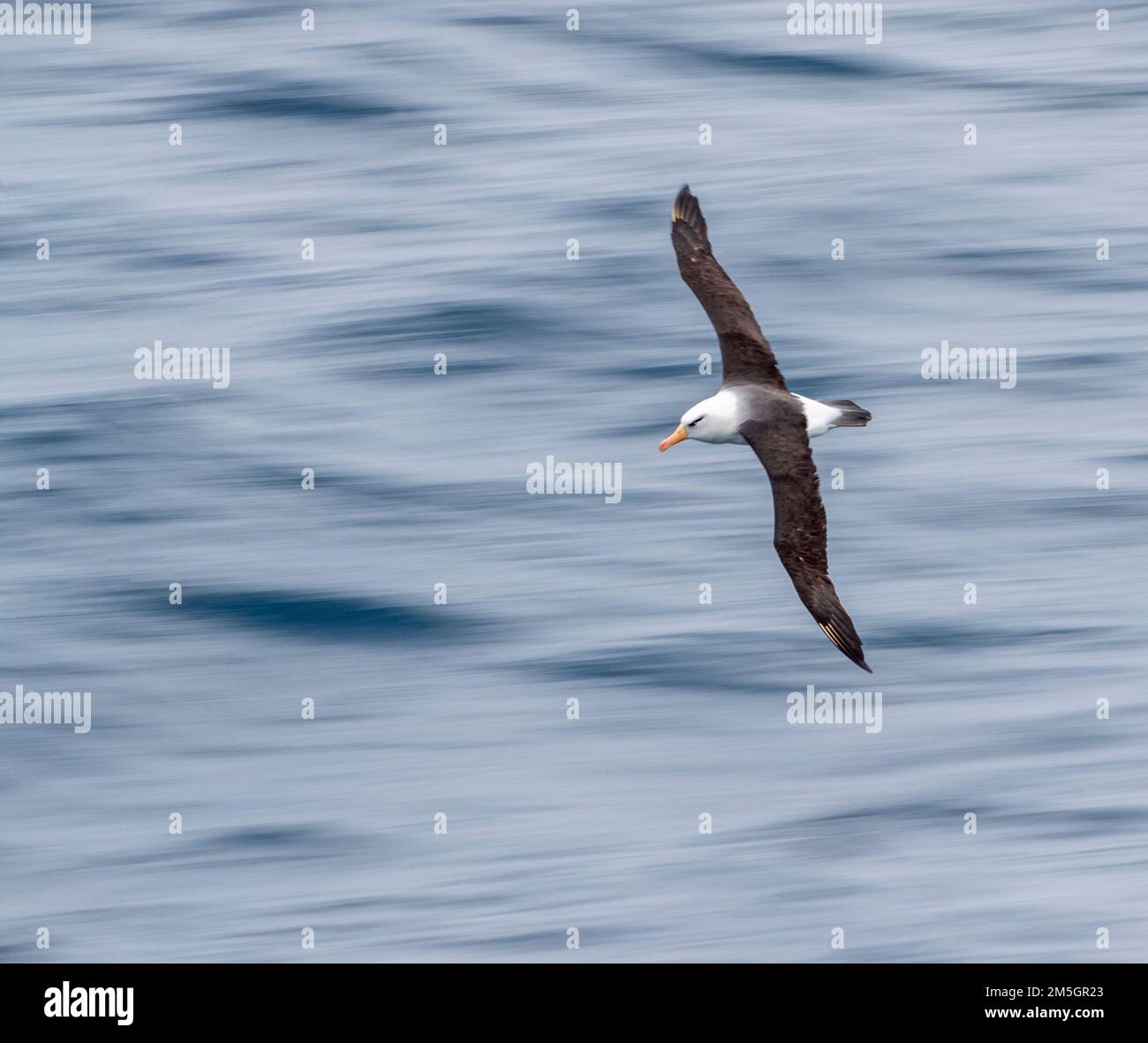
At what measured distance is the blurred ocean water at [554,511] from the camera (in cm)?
1210

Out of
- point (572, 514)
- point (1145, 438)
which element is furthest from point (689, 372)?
point (1145, 438)

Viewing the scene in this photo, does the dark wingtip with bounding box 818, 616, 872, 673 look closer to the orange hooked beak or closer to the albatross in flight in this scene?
the albatross in flight

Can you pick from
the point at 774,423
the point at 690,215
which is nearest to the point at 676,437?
the point at 774,423

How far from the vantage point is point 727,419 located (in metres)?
14.0

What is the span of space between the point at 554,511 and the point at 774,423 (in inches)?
81.1

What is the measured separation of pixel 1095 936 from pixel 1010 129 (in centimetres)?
1192

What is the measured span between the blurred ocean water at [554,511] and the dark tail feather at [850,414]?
3.33 ft

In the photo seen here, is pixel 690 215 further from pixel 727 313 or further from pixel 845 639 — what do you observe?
pixel 845 639

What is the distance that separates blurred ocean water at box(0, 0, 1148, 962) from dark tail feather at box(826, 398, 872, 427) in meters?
1.02

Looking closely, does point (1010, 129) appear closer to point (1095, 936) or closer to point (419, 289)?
point (419, 289)

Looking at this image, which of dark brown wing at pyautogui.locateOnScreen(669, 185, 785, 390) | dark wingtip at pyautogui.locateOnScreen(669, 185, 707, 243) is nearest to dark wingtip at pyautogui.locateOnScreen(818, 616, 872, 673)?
dark brown wing at pyautogui.locateOnScreen(669, 185, 785, 390)

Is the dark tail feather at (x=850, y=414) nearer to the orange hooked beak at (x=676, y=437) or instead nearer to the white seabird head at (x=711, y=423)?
the white seabird head at (x=711, y=423)

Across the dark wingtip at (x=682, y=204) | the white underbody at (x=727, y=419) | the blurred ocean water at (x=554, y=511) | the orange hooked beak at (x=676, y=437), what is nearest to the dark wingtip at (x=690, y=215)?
the dark wingtip at (x=682, y=204)

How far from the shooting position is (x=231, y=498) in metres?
15.2
